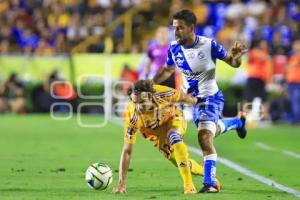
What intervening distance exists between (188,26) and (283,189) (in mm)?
2329

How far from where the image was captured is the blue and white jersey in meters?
11.6

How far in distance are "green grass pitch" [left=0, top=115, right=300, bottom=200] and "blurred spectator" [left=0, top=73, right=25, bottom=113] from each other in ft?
12.8

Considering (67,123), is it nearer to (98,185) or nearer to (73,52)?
(73,52)

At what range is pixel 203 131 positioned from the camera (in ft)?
37.5

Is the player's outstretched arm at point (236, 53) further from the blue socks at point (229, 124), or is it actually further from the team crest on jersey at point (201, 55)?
the blue socks at point (229, 124)

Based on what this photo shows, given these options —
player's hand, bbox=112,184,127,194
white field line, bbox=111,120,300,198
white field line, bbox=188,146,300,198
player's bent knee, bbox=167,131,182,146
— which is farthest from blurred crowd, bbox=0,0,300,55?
player's hand, bbox=112,184,127,194

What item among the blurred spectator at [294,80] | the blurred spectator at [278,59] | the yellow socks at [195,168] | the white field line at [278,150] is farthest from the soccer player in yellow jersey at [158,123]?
the blurred spectator at [278,59]

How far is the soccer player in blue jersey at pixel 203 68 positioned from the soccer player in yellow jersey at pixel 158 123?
0.88ft

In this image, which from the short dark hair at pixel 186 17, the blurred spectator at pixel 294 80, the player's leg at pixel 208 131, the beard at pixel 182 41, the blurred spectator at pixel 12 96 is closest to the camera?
the player's leg at pixel 208 131

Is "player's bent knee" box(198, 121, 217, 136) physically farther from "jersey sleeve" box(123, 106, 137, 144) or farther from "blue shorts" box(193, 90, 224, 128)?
"jersey sleeve" box(123, 106, 137, 144)

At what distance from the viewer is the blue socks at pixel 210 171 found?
1104 centimetres

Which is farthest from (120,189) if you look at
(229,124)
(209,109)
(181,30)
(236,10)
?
(236,10)

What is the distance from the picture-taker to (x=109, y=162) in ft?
49.9

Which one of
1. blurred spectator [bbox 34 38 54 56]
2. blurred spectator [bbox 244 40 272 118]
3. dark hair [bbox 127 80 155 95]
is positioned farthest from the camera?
blurred spectator [bbox 34 38 54 56]
